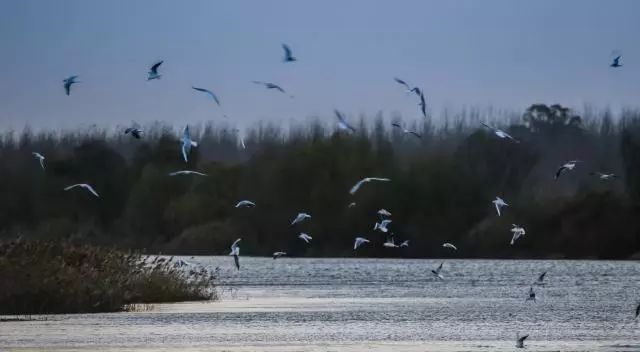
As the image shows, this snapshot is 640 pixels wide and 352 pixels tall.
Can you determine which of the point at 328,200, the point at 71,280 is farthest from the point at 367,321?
the point at 328,200

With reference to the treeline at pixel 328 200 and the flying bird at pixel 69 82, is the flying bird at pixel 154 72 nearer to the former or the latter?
the flying bird at pixel 69 82

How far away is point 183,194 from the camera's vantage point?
13050 centimetres

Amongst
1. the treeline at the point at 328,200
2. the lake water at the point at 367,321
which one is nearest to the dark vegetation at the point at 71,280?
the lake water at the point at 367,321

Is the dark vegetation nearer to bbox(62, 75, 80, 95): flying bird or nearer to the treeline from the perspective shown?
bbox(62, 75, 80, 95): flying bird

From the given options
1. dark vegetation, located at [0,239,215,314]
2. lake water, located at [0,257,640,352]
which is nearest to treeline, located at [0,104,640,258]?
lake water, located at [0,257,640,352]

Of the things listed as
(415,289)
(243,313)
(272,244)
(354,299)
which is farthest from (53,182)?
(243,313)

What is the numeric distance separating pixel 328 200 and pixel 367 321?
79.4 metres

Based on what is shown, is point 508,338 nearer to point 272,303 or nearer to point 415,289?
point 272,303

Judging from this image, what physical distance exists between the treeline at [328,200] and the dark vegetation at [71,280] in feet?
218

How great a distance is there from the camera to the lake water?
108 feet

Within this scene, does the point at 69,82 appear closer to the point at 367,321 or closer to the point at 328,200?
the point at 367,321

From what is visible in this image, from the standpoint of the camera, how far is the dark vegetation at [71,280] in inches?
1678

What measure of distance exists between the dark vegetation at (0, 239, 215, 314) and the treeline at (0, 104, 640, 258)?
66488mm

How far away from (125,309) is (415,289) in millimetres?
21268
